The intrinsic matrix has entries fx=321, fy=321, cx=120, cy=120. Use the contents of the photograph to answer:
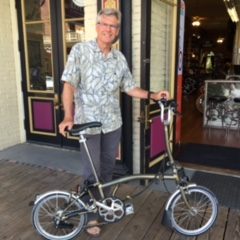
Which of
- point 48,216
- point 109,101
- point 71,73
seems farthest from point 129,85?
point 48,216

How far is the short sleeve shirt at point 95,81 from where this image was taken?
7.00ft

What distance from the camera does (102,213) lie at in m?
2.26

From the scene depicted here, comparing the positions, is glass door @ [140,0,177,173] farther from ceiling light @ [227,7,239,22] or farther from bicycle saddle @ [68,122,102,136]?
ceiling light @ [227,7,239,22]

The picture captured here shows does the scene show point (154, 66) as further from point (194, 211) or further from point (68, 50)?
point (194, 211)

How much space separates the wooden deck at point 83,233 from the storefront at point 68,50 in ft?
1.61

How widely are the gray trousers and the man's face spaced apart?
0.65 metres

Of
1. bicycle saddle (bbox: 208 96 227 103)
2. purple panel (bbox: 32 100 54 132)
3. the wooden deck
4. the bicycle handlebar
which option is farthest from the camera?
bicycle saddle (bbox: 208 96 227 103)

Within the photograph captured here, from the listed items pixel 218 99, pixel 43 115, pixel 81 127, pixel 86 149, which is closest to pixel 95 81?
pixel 81 127

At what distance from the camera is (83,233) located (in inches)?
96.4

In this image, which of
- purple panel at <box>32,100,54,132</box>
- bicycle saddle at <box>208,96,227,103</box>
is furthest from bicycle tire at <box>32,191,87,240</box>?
bicycle saddle at <box>208,96,227,103</box>

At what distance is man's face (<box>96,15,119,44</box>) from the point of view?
2088 millimetres

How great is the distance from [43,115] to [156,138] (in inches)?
73.5

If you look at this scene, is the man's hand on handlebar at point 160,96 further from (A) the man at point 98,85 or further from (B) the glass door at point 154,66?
(B) the glass door at point 154,66

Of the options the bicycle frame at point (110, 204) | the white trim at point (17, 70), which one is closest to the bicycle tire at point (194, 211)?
the bicycle frame at point (110, 204)
